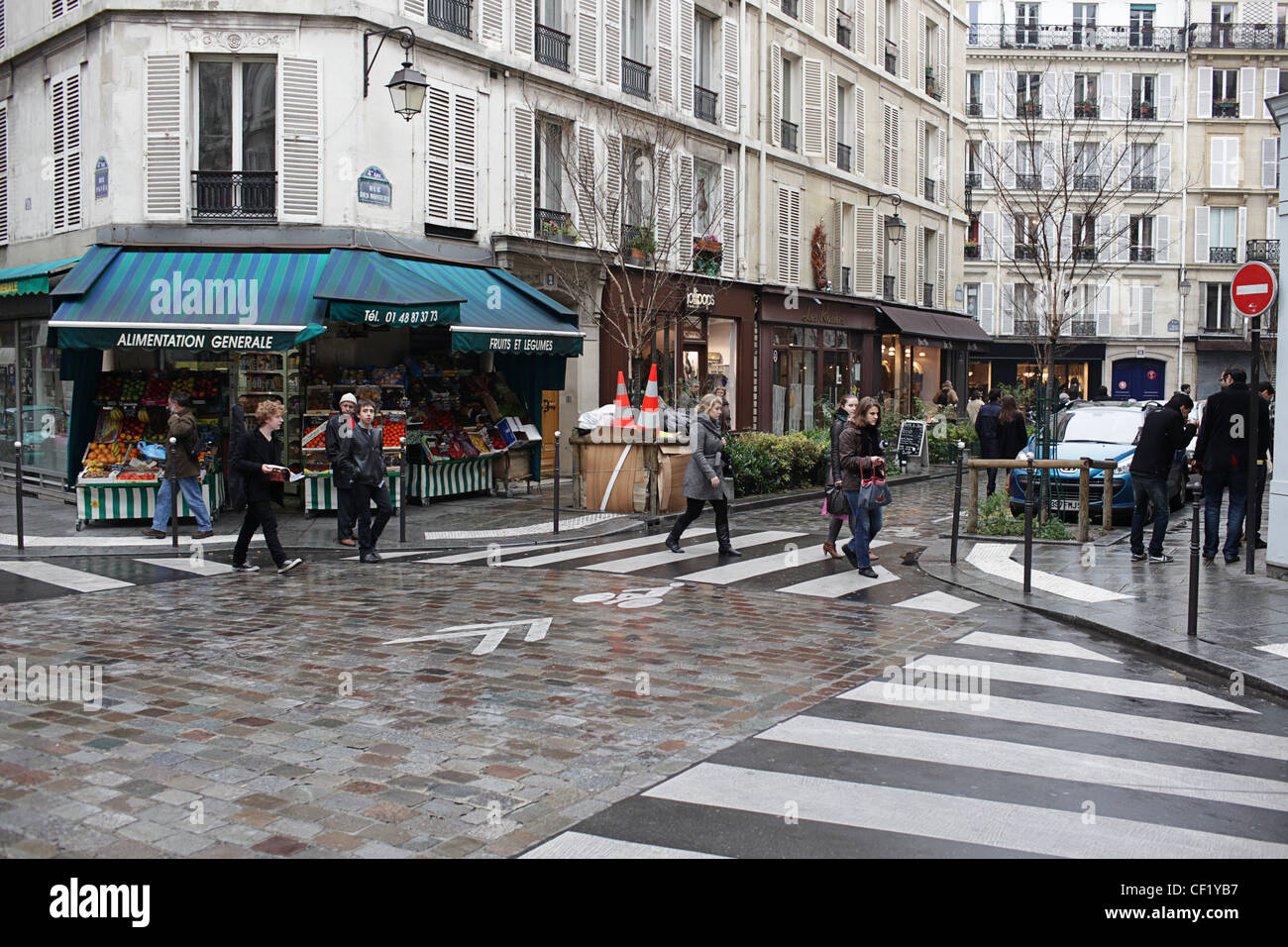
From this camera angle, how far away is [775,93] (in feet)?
90.5

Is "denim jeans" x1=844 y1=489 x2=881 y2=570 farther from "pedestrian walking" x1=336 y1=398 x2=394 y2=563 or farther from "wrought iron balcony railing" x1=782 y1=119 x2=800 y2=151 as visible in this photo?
"wrought iron balcony railing" x1=782 y1=119 x2=800 y2=151

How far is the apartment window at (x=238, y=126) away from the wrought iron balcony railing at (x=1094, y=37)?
4261 cm

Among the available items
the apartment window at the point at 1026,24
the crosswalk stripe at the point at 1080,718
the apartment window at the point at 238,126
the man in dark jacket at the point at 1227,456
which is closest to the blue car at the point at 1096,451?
A: the man in dark jacket at the point at 1227,456

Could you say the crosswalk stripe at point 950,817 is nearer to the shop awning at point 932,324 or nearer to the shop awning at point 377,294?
the shop awning at point 377,294

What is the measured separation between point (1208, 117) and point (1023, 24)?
9.09m

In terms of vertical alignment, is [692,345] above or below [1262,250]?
below

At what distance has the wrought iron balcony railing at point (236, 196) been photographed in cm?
1652

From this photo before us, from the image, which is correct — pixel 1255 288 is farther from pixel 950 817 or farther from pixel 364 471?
pixel 364 471

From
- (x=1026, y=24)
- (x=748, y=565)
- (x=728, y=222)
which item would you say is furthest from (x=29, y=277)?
(x=1026, y=24)

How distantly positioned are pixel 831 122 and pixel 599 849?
93.9 feet

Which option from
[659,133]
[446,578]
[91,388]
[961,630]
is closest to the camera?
[961,630]

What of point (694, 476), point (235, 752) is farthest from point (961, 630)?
point (235, 752)

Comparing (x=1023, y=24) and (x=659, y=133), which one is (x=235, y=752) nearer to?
(x=659, y=133)

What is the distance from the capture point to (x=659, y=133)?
21578 millimetres
